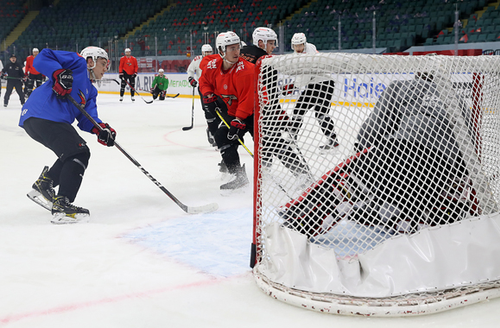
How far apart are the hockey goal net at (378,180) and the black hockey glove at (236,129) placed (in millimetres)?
908

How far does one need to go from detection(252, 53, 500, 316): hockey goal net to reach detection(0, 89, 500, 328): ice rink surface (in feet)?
0.30

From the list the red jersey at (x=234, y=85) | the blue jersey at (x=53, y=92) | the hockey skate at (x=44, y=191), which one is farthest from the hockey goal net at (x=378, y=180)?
the hockey skate at (x=44, y=191)

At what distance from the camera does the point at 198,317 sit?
4.86 ft

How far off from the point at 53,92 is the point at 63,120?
0.14 meters

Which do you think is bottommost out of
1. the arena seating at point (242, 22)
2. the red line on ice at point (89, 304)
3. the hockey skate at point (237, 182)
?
the red line on ice at point (89, 304)

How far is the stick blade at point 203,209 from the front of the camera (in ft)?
8.66

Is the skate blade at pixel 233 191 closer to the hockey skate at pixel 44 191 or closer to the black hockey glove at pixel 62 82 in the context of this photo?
the hockey skate at pixel 44 191

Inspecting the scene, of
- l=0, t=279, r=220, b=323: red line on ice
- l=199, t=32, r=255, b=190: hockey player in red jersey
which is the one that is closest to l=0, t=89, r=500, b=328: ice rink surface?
l=0, t=279, r=220, b=323: red line on ice

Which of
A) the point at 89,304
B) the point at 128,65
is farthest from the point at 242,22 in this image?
the point at 89,304

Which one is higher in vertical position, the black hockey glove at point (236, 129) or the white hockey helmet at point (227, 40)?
the white hockey helmet at point (227, 40)

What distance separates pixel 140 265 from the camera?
1.90 meters

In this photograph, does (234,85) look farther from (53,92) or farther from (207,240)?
(207,240)

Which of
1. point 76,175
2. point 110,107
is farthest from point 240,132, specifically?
point 110,107

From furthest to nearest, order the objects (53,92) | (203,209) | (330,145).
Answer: (203,209)
(53,92)
(330,145)
